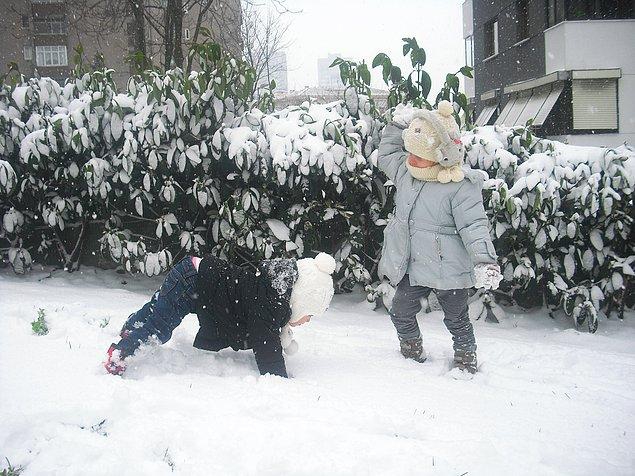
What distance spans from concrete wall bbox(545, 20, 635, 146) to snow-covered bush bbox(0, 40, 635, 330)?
43.8 feet

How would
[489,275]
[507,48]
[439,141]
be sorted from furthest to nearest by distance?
[507,48] < [439,141] < [489,275]

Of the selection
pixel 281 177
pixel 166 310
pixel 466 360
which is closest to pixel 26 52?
pixel 281 177

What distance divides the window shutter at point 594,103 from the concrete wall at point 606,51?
0.21 m

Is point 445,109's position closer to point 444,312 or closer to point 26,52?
point 444,312

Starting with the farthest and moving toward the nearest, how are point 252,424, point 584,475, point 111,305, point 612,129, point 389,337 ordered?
1. point 612,129
2. point 111,305
3. point 389,337
4. point 252,424
5. point 584,475

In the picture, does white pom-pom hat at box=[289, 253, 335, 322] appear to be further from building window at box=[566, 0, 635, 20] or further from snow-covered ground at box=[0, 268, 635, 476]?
building window at box=[566, 0, 635, 20]

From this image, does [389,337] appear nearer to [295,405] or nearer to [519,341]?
[519,341]

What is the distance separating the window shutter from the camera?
1627 centimetres

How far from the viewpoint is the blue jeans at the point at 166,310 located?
3012 millimetres

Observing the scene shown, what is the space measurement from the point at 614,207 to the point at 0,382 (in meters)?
4.39

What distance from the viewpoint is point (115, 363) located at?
291 centimetres

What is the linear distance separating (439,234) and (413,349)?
2.59ft

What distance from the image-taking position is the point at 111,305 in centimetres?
442

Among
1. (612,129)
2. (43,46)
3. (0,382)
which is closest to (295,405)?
(0,382)
